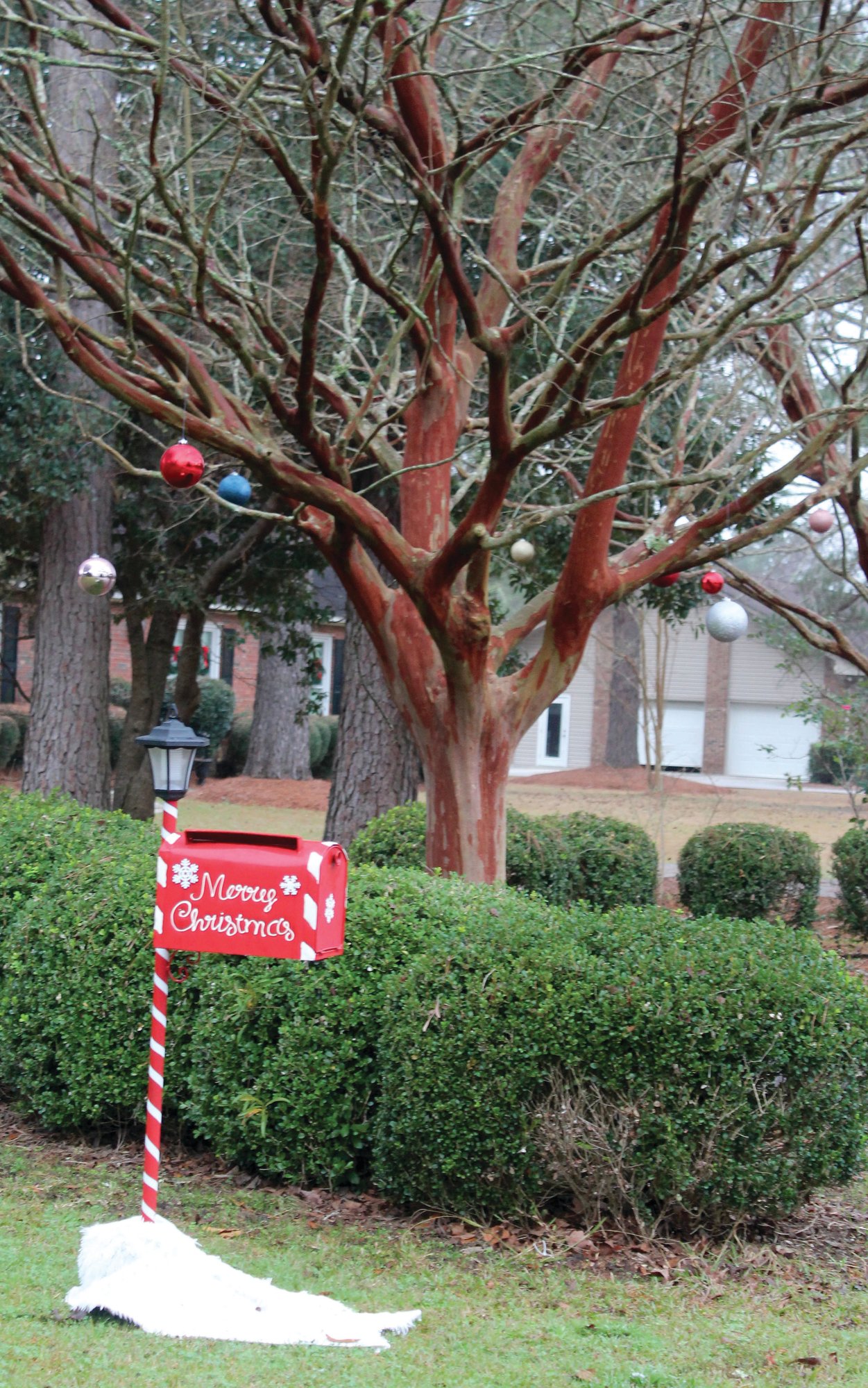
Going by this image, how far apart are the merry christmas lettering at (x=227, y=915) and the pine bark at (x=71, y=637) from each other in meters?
6.99

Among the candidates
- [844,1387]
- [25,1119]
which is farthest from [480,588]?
[844,1387]

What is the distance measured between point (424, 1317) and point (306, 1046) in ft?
4.04

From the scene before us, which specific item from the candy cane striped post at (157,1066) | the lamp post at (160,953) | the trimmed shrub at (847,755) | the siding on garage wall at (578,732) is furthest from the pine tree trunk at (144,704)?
the siding on garage wall at (578,732)

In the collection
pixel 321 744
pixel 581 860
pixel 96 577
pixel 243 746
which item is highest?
pixel 96 577

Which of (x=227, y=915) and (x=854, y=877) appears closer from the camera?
(x=227, y=915)

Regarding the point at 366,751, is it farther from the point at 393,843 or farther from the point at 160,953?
the point at 160,953

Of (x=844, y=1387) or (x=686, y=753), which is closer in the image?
(x=844, y=1387)

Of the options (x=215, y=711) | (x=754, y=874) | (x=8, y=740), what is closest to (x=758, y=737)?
(x=215, y=711)

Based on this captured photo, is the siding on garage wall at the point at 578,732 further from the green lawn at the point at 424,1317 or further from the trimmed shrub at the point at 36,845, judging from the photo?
the green lawn at the point at 424,1317

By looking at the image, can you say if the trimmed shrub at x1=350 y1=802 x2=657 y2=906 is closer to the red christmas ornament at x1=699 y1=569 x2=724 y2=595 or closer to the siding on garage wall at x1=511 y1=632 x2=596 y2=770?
the red christmas ornament at x1=699 y1=569 x2=724 y2=595

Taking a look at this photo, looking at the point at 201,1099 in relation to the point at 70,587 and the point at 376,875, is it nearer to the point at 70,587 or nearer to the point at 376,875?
the point at 376,875

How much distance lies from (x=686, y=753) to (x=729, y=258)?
1219 inches

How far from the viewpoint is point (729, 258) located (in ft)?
18.6

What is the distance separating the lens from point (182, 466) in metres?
5.64
